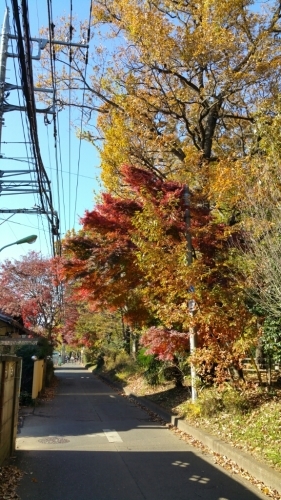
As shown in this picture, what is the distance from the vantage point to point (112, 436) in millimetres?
10367

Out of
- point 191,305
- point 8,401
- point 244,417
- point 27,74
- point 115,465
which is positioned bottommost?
point 115,465

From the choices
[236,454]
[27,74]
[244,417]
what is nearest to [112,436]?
[244,417]

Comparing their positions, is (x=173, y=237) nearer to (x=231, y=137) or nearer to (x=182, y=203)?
(x=182, y=203)

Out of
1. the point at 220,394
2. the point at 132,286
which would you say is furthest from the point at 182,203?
the point at 220,394

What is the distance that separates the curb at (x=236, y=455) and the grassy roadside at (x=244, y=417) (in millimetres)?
163

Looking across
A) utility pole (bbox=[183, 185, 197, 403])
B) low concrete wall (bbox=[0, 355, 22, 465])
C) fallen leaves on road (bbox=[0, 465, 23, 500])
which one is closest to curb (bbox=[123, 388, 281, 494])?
utility pole (bbox=[183, 185, 197, 403])

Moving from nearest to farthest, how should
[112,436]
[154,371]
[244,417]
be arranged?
[244,417], [112,436], [154,371]

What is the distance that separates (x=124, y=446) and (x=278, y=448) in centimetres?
323

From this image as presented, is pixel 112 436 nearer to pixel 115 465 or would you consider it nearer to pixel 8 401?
pixel 115 465

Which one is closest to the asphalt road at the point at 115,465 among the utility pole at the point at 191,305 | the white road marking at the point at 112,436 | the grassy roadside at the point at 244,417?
the white road marking at the point at 112,436

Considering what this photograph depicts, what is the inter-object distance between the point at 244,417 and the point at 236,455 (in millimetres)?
2319

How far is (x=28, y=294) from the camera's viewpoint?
29.4 meters

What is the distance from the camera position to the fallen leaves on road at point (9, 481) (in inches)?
232

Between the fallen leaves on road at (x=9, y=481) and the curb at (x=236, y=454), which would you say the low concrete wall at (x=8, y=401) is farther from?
the curb at (x=236, y=454)
